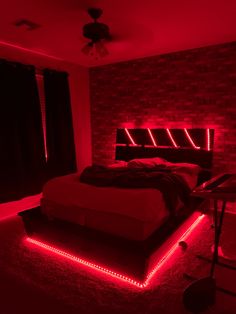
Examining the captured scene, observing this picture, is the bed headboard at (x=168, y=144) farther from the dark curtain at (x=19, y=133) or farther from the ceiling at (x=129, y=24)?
the dark curtain at (x=19, y=133)

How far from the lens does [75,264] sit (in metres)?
2.70

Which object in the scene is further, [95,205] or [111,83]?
[111,83]

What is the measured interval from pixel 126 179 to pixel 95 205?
1.51 feet

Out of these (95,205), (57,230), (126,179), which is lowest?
(57,230)

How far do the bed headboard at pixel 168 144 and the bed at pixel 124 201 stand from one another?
2 centimetres

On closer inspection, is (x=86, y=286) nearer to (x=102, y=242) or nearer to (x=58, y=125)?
(x=102, y=242)

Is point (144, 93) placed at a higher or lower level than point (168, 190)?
higher

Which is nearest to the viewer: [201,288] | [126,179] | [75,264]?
[201,288]

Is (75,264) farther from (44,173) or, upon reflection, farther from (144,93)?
(144,93)

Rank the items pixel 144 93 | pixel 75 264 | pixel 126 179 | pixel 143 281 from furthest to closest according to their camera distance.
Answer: pixel 144 93
pixel 126 179
pixel 75 264
pixel 143 281

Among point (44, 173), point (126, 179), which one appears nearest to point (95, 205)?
point (126, 179)

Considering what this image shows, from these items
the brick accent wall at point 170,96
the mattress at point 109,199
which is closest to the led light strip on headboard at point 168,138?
the brick accent wall at point 170,96

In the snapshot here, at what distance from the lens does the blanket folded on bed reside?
2807 millimetres

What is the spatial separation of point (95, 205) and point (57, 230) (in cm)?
53
